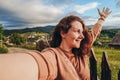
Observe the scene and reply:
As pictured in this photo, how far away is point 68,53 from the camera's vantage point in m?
2.34

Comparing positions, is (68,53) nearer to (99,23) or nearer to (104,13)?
(99,23)

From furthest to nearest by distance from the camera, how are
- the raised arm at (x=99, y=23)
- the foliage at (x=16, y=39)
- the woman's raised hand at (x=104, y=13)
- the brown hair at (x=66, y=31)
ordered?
the foliage at (x=16, y=39), the woman's raised hand at (x=104, y=13), the raised arm at (x=99, y=23), the brown hair at (x=66, y=31)

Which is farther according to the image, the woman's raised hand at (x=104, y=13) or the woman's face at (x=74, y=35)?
the woman's raised hand at (x=104, y=13)

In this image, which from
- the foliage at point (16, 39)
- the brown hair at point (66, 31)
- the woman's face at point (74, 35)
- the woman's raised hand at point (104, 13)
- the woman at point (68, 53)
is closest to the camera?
the woman at point (68, 53)

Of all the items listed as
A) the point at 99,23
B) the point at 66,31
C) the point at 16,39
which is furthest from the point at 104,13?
the point at 16,39

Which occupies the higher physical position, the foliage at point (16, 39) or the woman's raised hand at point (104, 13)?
the woman's raised hand at point (104, 13)

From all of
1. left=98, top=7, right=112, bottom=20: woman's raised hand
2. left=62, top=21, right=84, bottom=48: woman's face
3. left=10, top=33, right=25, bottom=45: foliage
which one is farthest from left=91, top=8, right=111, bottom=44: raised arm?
left=10, top=33, right=25, bottom=45: foliage

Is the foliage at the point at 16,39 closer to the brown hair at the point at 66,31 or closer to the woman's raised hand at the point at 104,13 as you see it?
the woman's raised hand at the point at 104,13

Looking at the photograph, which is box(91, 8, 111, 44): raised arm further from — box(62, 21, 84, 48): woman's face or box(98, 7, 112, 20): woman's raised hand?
box(62, 21, 84, 48): woman's face

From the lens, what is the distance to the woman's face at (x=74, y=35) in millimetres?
2240

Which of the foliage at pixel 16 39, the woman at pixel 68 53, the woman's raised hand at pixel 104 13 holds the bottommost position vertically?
the foliage at pixel 16 39

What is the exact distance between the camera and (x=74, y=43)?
2.25m

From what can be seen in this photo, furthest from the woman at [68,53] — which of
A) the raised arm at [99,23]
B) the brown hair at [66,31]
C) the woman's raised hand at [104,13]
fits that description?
the woman's raised hand at [104,13]

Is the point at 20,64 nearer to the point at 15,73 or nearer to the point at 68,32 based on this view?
the point at 15,73
